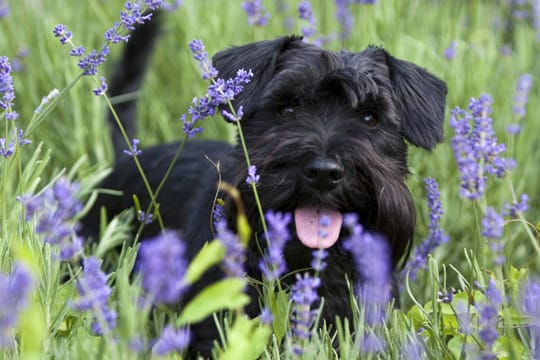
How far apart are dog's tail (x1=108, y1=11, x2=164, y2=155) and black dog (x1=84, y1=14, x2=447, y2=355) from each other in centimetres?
96

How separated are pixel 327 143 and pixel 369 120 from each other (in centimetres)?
36

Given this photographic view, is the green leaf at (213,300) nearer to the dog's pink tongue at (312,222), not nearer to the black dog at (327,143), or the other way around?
the black dog at (327,143)

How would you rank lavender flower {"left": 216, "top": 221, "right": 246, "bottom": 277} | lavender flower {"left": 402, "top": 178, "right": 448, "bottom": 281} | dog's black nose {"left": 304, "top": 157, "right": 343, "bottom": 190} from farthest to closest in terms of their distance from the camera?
lavender flower {"left": 402, "top": 178, "right": 448, "bottom": 281} < dog's black nose {"left": 304, "top": 157, "right": 343, "bottom": 190} < lavender flower {"left": 216, "top": 221, "right": 246, "bottom": 277}

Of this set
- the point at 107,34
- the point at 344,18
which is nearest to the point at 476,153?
the point at 107,34

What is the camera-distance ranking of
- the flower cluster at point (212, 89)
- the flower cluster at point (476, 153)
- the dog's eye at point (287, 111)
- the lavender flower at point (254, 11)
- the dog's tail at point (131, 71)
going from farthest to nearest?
the dog's tail at point (131, 71) < the lavender flower at point (254, 11) < the dog's eye at point (287, 111) < the flower cluster at point (212, 89) < the flower cluster at point (476, 153)

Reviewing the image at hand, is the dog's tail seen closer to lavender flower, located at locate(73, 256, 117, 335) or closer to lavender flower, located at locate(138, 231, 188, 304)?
lavender flower, located at locate(73, 256, 117, 335)

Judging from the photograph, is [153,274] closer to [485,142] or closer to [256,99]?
[485,142]

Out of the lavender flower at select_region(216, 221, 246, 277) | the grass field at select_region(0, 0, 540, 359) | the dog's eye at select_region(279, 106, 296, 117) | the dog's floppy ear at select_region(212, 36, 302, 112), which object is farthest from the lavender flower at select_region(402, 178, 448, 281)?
the lavender flower at select_region(216, 221, 246, 277)

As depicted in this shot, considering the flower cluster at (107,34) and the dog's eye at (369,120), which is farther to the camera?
the dog's eye at (369,120)

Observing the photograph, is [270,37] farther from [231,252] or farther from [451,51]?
[231,252]

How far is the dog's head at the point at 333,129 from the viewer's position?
7.86ft

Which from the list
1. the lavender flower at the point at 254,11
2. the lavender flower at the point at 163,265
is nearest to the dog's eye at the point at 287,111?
the lavender flower at the point at 254,11

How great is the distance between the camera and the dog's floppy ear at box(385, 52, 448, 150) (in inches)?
111

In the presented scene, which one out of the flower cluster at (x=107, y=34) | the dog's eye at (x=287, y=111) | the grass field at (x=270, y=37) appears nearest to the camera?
the flower cluster at (x=107, y=34)
